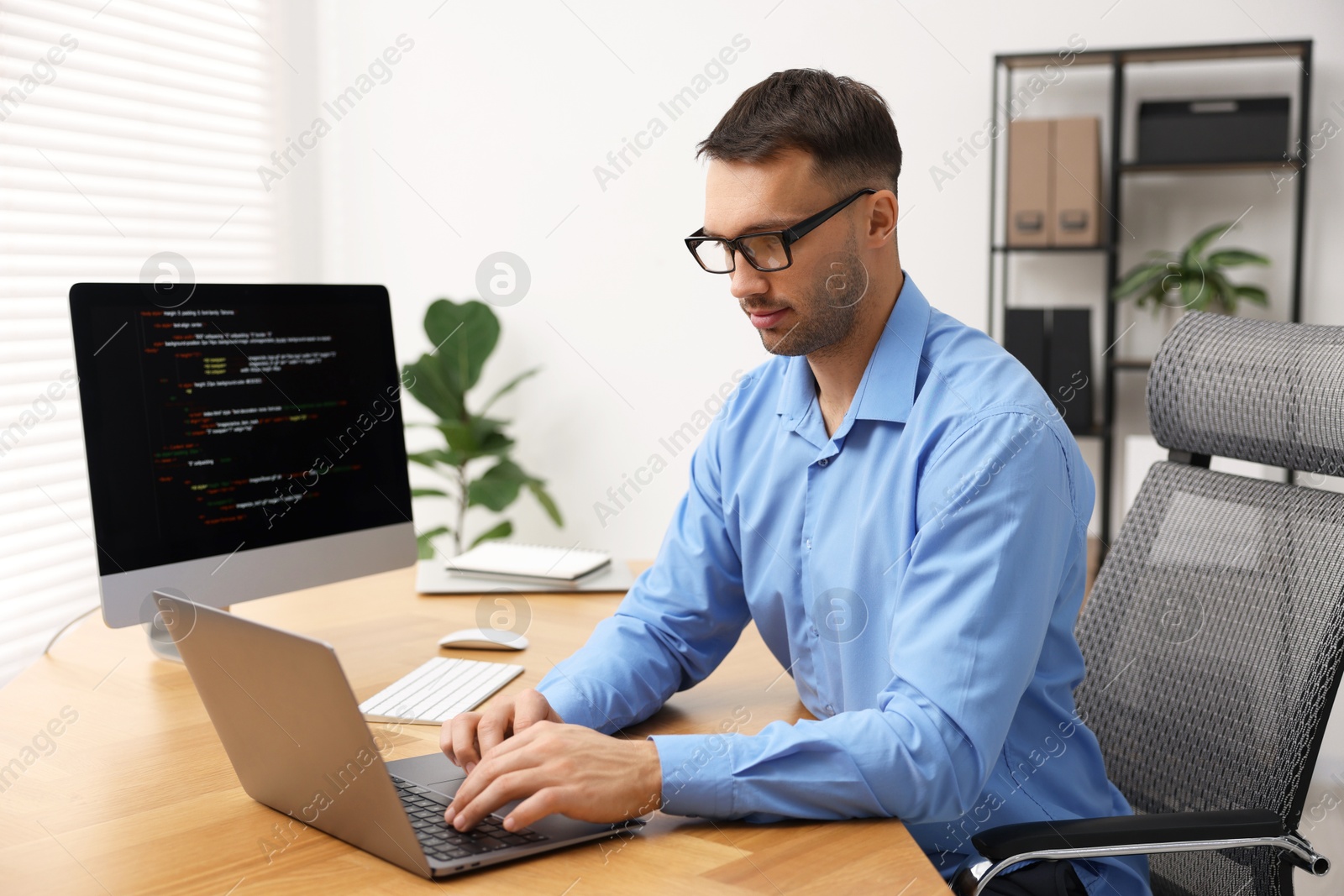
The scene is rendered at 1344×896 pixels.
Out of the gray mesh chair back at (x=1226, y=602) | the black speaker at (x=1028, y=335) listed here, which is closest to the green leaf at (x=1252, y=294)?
the black speaker at (x=1028, y=335)

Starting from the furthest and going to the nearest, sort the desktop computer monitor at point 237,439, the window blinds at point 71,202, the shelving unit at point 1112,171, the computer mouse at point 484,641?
the shelving unit at point 1112,171
the window blinds at point 71,202
the computer mouse at point 484,641
the desktop computer monitor at point 237,439

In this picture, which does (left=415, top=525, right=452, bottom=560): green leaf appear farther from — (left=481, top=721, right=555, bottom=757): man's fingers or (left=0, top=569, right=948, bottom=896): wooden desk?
(left=481, top=721, right=555, bottom=757): man's fingers

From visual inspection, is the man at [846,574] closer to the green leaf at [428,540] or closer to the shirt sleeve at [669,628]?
the shirt sleeve at [669,628]

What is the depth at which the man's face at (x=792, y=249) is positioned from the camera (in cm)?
119

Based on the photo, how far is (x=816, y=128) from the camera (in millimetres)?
1193

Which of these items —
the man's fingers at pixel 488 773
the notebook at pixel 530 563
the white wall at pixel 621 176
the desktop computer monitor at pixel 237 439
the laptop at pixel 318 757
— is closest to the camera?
the laptop at pixel 318 757

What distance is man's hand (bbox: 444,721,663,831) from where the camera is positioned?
2.91 feet

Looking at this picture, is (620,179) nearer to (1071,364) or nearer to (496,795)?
(1071,364)

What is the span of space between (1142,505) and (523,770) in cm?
93

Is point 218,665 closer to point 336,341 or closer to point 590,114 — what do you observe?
point 336,341

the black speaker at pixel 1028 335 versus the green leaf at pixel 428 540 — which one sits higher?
the black speaker at pixel 1028 335

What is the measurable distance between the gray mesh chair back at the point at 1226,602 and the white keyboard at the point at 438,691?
2.56 ft

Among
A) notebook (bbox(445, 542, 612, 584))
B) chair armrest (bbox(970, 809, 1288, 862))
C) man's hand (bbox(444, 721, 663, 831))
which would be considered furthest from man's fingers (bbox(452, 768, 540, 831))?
notebook (bbox(445, 542, 612, 584))

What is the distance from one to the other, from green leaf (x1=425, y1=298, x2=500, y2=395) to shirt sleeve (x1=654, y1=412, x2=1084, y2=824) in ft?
8.59
